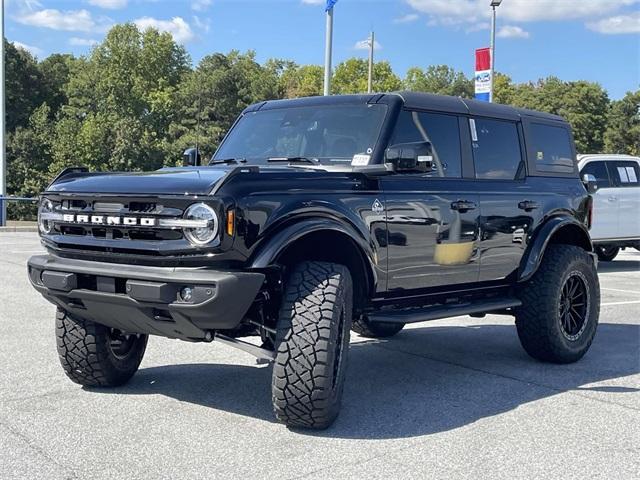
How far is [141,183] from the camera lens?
4.27 meters

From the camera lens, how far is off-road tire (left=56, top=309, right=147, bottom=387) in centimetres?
493

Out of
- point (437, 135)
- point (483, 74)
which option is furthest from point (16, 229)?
point (437, 135)

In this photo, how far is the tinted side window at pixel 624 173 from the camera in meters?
14.3

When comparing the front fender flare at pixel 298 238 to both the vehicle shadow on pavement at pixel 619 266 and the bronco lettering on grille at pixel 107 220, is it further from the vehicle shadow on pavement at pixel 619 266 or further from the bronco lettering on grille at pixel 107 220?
the vehicle shadow on pavement at pixel 619 266

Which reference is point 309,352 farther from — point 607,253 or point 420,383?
point 607,253

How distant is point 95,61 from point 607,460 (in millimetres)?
57547

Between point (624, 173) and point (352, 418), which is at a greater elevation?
point (624, 173)

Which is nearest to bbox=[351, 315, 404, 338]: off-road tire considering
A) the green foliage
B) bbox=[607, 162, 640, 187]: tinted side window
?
bbox=[607, 162, 640, 187]: tinted side window

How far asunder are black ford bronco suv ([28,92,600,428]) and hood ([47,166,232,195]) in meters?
0.02

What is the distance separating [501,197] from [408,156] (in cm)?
150

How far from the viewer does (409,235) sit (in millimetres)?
5027

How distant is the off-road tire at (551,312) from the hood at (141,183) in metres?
3.00

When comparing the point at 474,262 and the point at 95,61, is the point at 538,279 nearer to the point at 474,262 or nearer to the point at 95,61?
the point at 474,262

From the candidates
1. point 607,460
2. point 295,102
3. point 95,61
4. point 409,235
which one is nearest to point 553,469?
point 607,460
